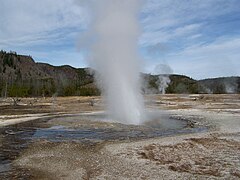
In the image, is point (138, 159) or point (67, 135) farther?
point (67, 135)

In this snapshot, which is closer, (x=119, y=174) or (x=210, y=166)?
(x=119, y=174)

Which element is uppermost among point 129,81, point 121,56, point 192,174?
point 121,56

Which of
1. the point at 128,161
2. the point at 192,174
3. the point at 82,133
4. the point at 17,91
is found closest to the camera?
the point at 192,174

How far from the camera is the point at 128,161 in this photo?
15.8 m

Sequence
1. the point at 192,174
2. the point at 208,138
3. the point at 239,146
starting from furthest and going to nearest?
the point at 208,138
the point at 239,146
the point at 192,174

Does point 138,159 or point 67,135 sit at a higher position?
point 67,135

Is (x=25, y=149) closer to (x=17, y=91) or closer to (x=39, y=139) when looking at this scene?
(x=39, y=139)

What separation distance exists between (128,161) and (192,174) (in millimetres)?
3506

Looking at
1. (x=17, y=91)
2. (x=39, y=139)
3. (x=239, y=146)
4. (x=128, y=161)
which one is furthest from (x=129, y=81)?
(x=17, y=91)

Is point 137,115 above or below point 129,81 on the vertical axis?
below

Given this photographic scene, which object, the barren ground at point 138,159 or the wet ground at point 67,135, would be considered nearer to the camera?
the barren ground at point 138,159

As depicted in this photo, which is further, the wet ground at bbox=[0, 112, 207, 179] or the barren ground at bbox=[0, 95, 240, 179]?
the wet ground at bbox=[0, 112, 207, 179]

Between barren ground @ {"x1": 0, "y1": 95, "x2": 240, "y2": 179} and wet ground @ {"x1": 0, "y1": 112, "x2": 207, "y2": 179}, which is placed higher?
wet ground @ {"x1": 0, "y1": 112, "x2": 207, "y2": 179}

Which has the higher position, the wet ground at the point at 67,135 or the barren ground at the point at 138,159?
the wet ground at the point at 67,135
